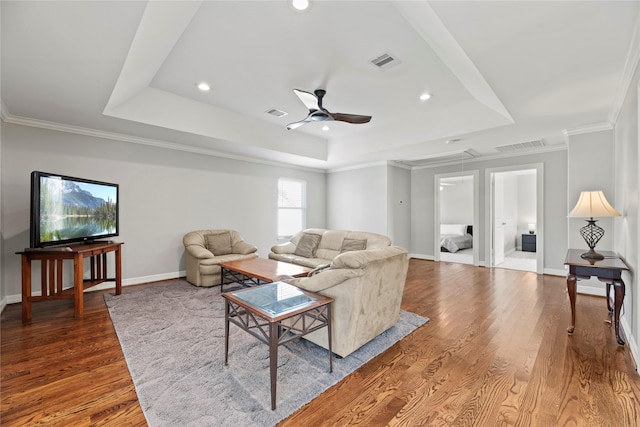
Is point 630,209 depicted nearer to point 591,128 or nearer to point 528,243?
point 591,128

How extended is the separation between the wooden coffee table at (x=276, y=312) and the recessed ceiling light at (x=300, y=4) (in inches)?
90.5

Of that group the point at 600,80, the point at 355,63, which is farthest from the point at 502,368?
the point at 355,63

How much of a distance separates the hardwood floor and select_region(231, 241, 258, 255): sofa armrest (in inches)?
86.5

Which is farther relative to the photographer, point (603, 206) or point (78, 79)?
point (603, 206)

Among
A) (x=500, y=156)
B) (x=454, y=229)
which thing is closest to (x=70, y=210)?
(x=500, y=156)

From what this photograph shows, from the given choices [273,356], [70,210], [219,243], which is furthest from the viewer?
[219,243]

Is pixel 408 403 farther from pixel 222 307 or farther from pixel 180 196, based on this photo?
pixel 180 196

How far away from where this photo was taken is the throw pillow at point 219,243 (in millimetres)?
5098

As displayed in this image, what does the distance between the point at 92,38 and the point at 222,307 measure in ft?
9.67

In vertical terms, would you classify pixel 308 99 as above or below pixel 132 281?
above

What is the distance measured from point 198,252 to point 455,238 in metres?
6.74

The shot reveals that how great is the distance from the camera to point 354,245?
15.5 ft

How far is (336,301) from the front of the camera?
89.6 inches

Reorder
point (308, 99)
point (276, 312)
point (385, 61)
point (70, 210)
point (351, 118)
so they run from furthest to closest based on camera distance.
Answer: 1. point (351, 118)
2. point (70, 210)
3. point (308, 99)
4. point (385, 61)
5. point (276, 312)
